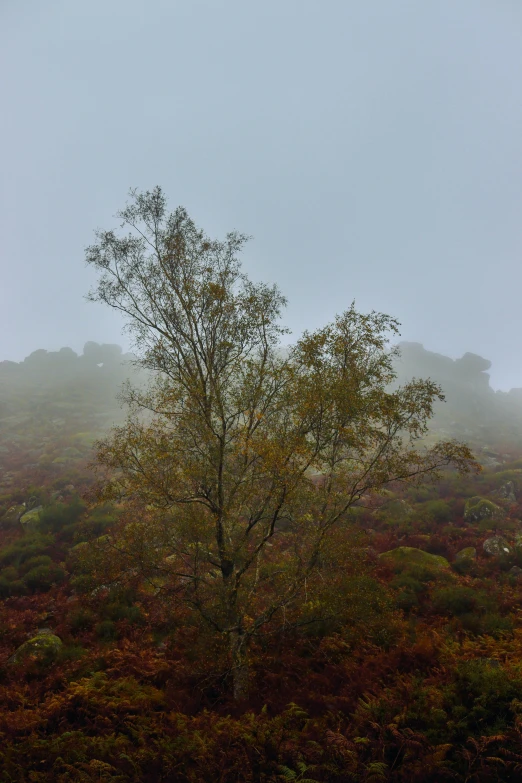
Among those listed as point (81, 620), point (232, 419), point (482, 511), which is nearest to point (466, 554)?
point (482, 511)

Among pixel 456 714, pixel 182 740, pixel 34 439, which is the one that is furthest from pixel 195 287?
pixel 34 439

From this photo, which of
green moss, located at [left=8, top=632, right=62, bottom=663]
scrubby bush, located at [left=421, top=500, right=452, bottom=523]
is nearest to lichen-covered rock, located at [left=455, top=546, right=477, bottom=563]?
scrubby bush, located at [left=421, top=500, right=452, bottom=523]

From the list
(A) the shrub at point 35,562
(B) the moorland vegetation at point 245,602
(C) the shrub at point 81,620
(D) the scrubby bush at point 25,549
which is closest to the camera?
(B) the moorland vegetation at point 245,602

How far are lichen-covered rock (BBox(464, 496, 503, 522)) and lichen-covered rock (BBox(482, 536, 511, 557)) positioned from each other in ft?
10.1

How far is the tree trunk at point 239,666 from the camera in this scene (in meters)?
8.09

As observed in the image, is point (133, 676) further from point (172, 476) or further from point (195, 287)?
point (195, 287)

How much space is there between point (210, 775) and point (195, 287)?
9561mm

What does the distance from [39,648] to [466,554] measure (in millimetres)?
15703

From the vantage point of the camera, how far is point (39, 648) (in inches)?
385

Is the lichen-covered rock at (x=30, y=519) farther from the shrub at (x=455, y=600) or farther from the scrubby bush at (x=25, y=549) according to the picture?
the shrub at (x=455, y=600)

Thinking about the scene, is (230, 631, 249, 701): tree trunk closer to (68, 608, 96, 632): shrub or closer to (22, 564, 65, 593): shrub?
(68, 608, 96, 632): shrub

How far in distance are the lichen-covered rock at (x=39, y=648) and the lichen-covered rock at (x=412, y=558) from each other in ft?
38.7

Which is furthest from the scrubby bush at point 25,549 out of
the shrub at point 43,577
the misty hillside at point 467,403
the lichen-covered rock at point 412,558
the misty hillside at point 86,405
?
the misty hillside at point 467,403

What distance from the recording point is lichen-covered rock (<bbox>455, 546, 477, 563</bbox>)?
1412 cm
